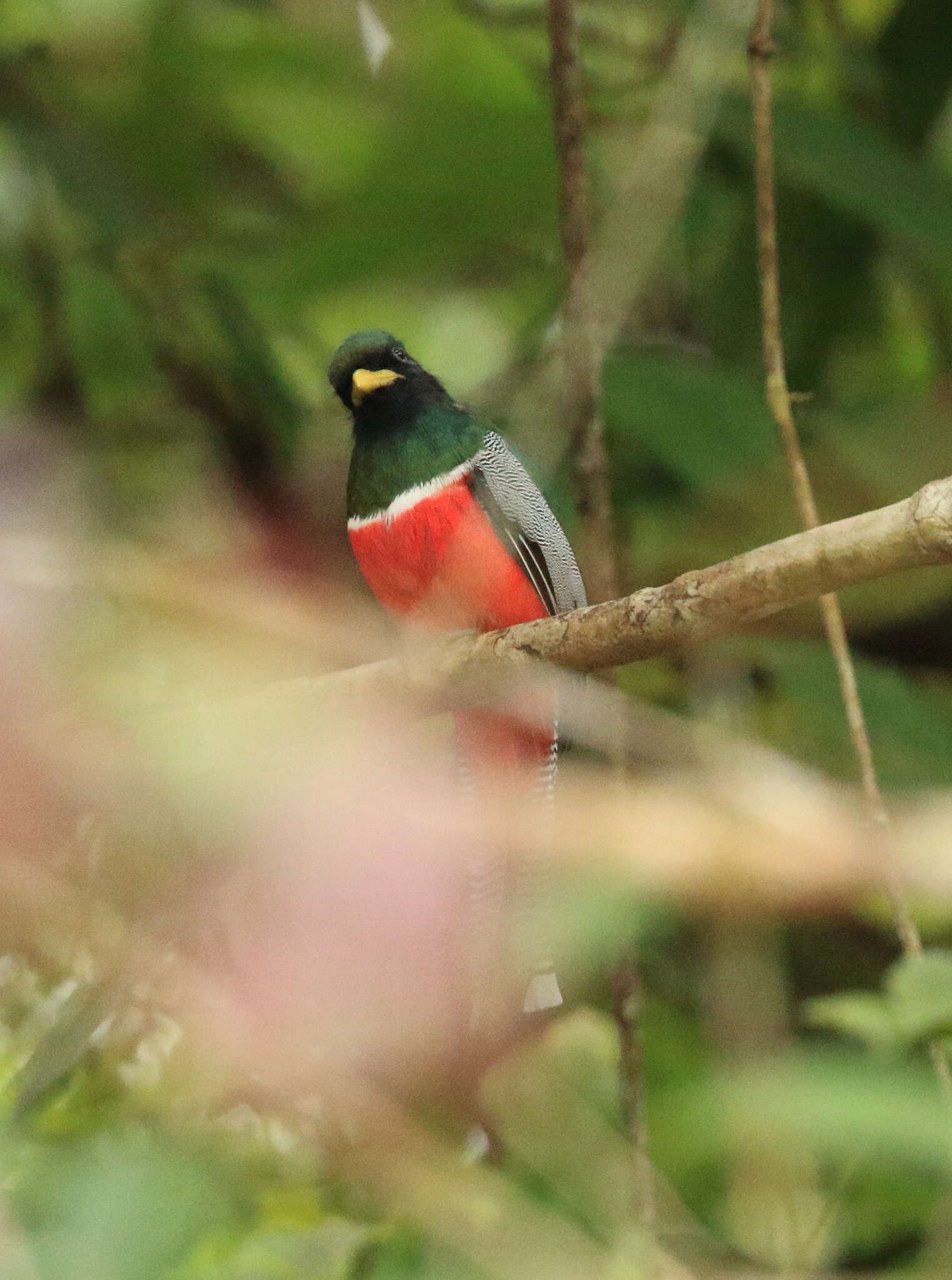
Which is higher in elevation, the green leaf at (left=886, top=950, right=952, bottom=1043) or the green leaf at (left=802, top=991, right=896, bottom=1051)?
the green leaf at (left=886, top=950, right=952, bottom=1043)

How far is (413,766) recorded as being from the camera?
2488 millimetres

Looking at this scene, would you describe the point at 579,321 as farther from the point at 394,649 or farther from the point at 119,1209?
the point at 119,1209

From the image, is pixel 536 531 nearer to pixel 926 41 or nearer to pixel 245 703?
pixel 245 703

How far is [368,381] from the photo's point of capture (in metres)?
3.31

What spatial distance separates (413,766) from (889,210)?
1728 mm

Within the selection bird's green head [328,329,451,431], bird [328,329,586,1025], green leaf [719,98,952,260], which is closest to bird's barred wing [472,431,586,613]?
bird [328,329,586,1025]

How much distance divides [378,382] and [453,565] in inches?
19.0

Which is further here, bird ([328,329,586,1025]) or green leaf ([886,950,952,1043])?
bird ([328,329,586,1025])

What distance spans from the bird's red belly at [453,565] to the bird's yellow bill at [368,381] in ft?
1.02

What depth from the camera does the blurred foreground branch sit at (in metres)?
1.67

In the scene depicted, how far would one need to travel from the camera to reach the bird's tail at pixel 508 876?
248 cm

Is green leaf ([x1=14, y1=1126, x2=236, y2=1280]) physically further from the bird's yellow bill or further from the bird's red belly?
the bird's yellow bill

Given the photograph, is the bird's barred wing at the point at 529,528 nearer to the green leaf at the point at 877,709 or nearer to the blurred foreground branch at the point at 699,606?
the green leaf at the point at 877,709

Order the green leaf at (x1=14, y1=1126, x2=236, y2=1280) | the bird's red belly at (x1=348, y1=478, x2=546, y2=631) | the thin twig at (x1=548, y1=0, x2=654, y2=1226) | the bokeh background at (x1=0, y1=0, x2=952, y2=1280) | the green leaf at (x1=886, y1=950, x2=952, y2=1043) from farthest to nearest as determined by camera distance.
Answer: the bird's red belly at (x1=348, y1=478, x2=546, y2=631)
the thin twig at (x1=548, y1=0, x2=654, y2=1226)
the bokeh background at (x1=0, y1=0, x2=952, y2=1280)
the green leaf at (x1=14, y1=1126, x2=236, y2=1280)
the green leaf at (x1=886, y1=950, x2=952, y2=1043)
